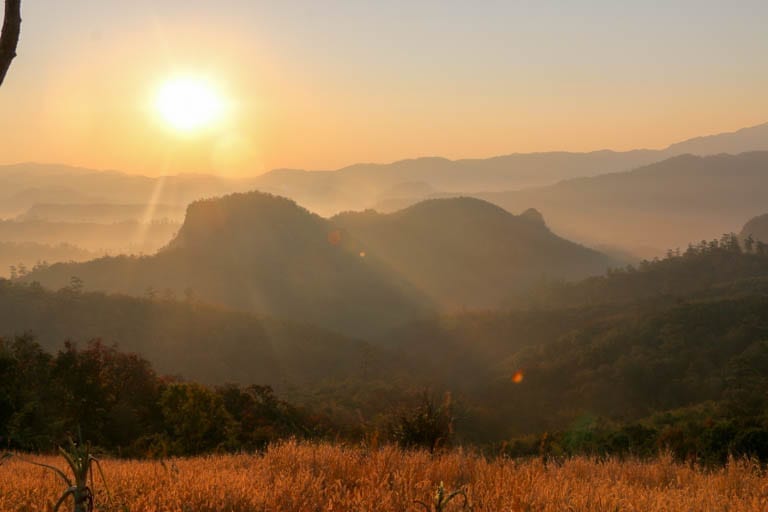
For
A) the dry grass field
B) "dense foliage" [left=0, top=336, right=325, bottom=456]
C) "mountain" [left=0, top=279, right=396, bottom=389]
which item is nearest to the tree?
"dense foliage" [left=0, top=336, right=325, bottom=456]

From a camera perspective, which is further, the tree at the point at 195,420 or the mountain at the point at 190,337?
the mountain at the point at 190,337

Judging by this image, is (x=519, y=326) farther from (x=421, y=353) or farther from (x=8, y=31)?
(x=8, y=31)

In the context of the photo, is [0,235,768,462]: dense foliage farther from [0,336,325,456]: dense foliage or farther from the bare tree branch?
the bare tree branch

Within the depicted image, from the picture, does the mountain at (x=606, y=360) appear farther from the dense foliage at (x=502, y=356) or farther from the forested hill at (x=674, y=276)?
the forested hill at (x=674, y=276)

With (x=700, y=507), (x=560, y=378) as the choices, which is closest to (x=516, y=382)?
(x=560, y=378)

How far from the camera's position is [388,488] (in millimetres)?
5238

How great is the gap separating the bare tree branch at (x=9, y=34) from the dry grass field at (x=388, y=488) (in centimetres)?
353

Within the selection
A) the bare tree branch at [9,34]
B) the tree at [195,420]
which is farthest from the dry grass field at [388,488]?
the tree at [195,420]

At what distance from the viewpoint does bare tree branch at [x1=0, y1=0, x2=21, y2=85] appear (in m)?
4.75

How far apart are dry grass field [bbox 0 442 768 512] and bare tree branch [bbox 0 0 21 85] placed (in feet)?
11.6

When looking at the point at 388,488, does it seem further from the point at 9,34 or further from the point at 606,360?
the point at 606,360

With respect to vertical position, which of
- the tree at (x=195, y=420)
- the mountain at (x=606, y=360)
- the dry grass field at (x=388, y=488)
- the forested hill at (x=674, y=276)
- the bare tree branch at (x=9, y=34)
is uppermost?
the bare tree branch at (x=9, y=34)

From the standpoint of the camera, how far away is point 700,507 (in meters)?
5.04

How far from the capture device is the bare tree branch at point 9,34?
475 cm
